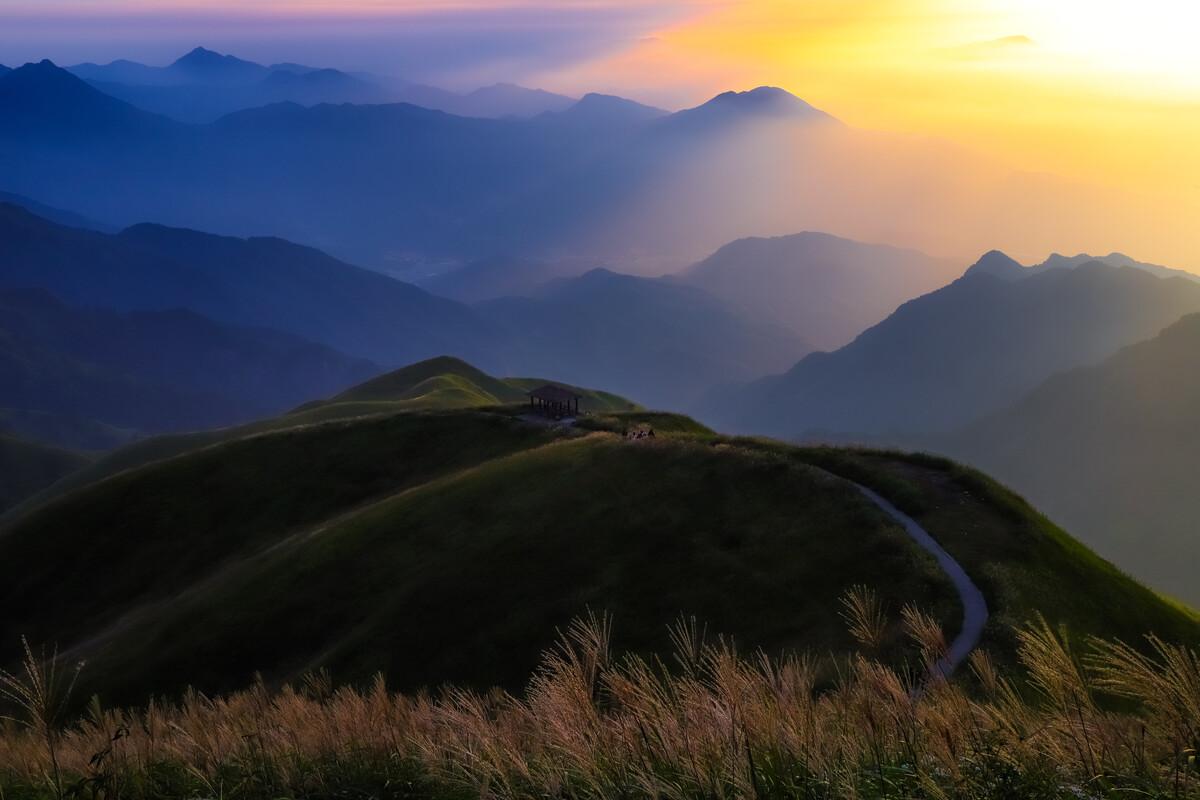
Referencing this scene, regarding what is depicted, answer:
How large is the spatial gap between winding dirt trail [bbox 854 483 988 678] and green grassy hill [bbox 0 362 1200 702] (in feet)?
1.64

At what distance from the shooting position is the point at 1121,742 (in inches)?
273

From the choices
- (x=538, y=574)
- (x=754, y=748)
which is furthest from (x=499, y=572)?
(x=754, y=748)

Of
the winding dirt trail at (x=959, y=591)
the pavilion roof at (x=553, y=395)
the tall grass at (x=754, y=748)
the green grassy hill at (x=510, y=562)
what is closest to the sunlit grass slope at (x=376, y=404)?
the pavilion roof at (x=553, y=395)

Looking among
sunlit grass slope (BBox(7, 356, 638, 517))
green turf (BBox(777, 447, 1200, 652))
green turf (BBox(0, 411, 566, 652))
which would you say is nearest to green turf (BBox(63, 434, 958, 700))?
green turf (BBox(777, 447, 1200, 652))

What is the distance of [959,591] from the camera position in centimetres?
2744

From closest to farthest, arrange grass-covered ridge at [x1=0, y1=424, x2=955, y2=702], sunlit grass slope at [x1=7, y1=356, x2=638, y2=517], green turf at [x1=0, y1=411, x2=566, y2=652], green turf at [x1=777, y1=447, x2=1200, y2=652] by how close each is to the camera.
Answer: green turf at [x1=777, y1=447, x2=1200, y2=652] < grass-covered ridge at [x1=0, y1=424, x2=955, y2=702] < green turf at [x1=0, y1=411, x2=566, y2=652] < sunlit grass slope at [x1=7, y1=356, x2=638, y2=517]

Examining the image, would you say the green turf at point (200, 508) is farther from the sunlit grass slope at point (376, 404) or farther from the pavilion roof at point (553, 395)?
the sunlit grass slope at point (376, 404)

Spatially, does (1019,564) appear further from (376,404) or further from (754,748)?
(376,404)

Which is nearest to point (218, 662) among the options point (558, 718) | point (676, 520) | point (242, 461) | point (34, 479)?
point (676, 520)

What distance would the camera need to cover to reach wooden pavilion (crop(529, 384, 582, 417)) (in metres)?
69.8

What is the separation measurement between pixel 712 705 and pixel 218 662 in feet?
131

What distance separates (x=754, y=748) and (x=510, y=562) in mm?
32171

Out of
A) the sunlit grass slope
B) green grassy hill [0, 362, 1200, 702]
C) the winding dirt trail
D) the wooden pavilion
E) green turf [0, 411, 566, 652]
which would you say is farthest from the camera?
the sunlit grass slope

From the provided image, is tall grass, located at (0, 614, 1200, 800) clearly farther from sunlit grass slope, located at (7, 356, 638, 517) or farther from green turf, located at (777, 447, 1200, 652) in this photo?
sunlit grass slope, located at (7, 356, 638, 517)
